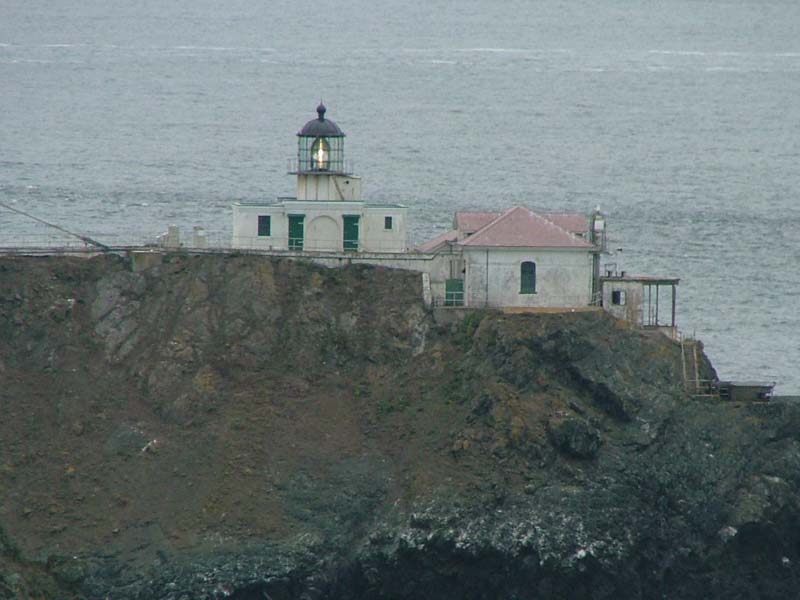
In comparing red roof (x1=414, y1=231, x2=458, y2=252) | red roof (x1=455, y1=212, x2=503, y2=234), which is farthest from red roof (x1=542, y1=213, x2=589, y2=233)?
red roof (x1=414, y1=231, x2=458, y2=252)

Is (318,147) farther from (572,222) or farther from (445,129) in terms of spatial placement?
(445,129)

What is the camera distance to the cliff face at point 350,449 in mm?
67938

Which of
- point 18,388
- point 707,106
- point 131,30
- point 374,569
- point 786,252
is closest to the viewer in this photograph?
point 374,569

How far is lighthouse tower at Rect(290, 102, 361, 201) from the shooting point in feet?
255

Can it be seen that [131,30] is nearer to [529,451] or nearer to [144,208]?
[144,208]

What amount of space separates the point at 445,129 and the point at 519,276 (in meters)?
63.6

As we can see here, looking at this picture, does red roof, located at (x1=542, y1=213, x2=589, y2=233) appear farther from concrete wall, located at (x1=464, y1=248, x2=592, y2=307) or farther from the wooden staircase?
the wooden staircase

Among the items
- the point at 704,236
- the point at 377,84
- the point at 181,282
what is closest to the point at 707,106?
the point at 377,84

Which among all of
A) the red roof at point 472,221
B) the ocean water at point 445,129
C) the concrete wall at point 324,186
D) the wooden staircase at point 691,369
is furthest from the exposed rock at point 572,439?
the ocean water at point 445,129

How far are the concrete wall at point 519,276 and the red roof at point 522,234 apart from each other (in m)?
0.17

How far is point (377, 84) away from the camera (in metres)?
154

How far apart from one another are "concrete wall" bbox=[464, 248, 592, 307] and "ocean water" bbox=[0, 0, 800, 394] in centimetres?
1340

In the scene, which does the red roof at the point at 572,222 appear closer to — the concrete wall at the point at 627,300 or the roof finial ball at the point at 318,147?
the concrete wall at the point at 627,300

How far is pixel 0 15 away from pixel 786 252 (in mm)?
88458
